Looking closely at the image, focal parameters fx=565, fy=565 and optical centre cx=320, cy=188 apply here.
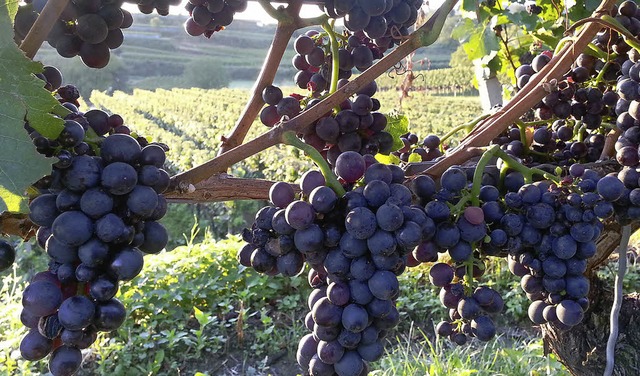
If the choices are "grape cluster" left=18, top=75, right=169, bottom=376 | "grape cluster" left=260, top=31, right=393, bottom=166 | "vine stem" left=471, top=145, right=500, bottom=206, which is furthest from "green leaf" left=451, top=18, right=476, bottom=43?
"grape cluster" left=18, top=75, right=169, bottom=376

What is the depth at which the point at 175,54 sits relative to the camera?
4312 centimetres

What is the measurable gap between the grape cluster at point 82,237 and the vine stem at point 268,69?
348 mm

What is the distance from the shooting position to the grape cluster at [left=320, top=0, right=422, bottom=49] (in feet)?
2.92

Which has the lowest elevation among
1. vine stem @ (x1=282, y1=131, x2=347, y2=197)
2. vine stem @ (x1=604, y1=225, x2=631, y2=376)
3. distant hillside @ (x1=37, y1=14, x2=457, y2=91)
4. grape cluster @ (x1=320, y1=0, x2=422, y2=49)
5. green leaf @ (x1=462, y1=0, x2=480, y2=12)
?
distant hillside @ (x1=37, y1=14, x2=457, y2=91)

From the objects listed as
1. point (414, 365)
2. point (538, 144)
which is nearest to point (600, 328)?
point (538, 144)

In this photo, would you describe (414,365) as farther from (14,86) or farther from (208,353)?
(14,86)

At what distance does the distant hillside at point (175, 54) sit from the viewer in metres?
33.3

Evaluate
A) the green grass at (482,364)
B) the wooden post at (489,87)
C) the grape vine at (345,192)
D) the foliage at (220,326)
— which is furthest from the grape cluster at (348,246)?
the foliage at (220,326)

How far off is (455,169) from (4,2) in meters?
0.61

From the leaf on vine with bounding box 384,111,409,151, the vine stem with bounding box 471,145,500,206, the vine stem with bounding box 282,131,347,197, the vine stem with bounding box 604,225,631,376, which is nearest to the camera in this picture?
the vine stem with bounding box 282,131,347,197

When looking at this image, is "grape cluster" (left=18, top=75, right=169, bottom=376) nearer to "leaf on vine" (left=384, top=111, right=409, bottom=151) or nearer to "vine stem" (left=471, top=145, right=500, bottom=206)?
"vine stem" (left=471, top=145, right=500, bottom=206)

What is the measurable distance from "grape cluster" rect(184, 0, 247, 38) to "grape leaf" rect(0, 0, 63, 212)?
420mm

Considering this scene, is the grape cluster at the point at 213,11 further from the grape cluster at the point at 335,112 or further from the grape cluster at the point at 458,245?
the grape cluster at the point at 458,245

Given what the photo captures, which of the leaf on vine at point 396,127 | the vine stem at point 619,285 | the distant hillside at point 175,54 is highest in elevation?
the leaf on vine at point 396,127
